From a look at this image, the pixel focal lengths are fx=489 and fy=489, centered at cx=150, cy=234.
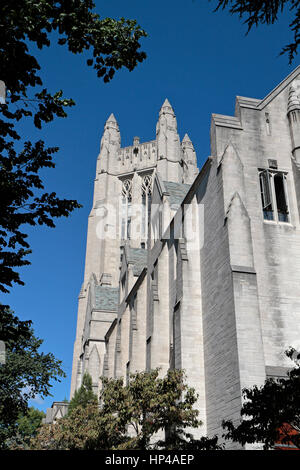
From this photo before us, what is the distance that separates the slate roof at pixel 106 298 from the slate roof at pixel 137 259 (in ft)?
33.7

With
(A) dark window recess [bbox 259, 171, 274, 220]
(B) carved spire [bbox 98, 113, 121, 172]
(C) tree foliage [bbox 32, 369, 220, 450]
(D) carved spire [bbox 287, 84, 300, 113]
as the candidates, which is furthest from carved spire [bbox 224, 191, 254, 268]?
(B) carved spire [bbox 98, 113, 121, 172]

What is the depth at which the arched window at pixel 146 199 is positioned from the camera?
235 ft

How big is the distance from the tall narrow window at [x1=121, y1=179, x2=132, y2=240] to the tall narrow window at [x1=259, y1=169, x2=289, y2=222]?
48900mm

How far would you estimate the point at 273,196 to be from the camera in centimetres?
2153

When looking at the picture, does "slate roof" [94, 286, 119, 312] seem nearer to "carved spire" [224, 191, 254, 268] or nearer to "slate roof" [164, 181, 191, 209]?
"slate roof" [164, 181, 191, 209]

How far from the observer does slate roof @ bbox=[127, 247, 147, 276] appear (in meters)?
41.6

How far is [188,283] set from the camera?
22.9 m

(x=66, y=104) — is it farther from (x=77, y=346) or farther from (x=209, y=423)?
(x=77, y=346)

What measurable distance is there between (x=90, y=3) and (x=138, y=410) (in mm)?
12896

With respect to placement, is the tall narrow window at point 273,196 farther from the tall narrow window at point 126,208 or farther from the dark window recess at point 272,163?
the tall narrow window at point 126,208

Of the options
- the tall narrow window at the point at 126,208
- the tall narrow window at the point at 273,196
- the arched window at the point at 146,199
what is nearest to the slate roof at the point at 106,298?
the tall narrow window at the point at 126,208

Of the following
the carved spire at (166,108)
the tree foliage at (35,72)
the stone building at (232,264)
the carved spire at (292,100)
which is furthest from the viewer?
the carved spire at (166,108)

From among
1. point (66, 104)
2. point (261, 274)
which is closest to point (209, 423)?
point (261, 274)

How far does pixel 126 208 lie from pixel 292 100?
5070 centimetres
